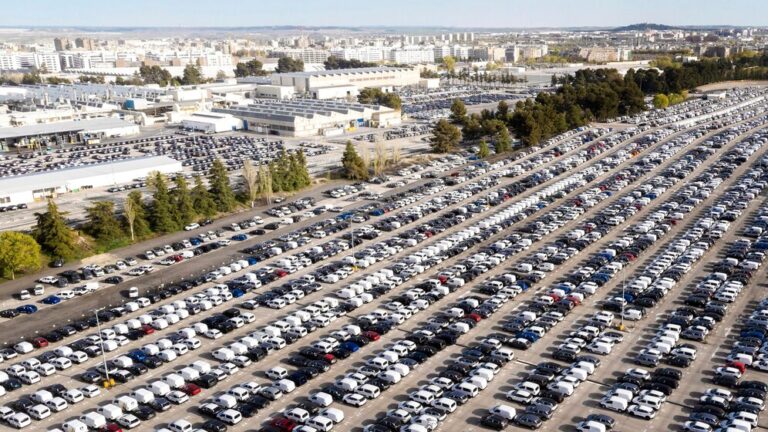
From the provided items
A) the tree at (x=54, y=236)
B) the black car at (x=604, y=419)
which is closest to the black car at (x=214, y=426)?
the black car at (x=604, y=419)

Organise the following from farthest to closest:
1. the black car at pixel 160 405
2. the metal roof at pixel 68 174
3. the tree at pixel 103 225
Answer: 1. the metal roof at pixel 68 174
2. the tree at pixel 103 225
3. the black car at pixel 160 405

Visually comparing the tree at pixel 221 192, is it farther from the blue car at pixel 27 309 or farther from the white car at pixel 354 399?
the white car at pixel 354 399

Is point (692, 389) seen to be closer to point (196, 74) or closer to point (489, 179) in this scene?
point (489, 179)

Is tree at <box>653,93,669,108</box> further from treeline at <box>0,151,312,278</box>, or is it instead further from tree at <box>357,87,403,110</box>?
treeline at <box>0,151,312,278</box>

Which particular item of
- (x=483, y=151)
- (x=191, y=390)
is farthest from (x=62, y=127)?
(x=191, y=390)

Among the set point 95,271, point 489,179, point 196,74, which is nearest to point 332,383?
point 95,271

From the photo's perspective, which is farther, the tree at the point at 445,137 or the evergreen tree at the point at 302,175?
the tree at the point at 445,137
